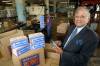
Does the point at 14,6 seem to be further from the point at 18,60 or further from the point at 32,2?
the point at 18,60

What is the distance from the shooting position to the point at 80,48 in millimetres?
1229

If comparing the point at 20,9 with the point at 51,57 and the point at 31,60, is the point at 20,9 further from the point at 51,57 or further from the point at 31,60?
the point at 31,60

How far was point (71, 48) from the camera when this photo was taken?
1281mm

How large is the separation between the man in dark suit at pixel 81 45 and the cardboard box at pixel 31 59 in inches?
11.3

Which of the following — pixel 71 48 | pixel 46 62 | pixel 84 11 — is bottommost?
pixel 46 62

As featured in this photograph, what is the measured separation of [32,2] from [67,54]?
9.04 feet

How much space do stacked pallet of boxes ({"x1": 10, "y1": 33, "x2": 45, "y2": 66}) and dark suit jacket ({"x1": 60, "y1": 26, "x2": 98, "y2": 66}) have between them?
300 millimetres

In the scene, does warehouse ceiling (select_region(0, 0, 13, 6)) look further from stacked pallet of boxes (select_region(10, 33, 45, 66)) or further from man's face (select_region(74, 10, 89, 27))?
man's face (select_region(74, 10, 89, 27))

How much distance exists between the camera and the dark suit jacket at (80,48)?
1.18 meters

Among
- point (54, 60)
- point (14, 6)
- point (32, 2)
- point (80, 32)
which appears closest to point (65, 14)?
point (32, 2)

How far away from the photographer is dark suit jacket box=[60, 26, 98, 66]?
118 centimetres

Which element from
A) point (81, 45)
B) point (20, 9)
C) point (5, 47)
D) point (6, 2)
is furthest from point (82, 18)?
point (6, 2)

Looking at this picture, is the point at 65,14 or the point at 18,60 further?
the point at 65,14

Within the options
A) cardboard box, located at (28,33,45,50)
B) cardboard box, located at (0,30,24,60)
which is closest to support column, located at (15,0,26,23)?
cardboard box, located at (0,30,24,60)
